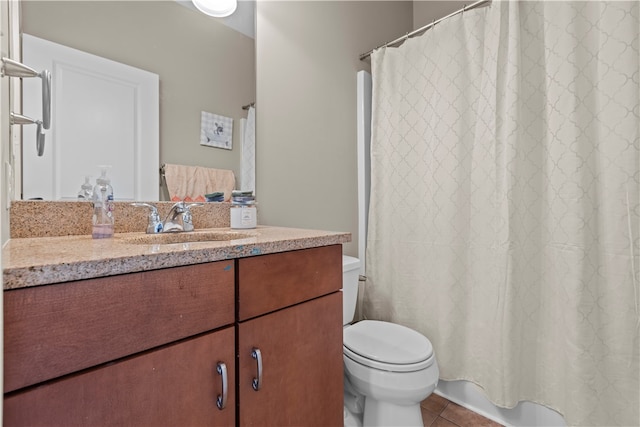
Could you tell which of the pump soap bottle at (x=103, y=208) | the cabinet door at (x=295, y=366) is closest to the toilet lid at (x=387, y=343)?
the cabinet door at (x=295, y=366)

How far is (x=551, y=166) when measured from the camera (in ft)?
4.03

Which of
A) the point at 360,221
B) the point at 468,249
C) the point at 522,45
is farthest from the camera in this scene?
the point at 360,221

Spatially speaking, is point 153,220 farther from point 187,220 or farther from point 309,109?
point 309,109

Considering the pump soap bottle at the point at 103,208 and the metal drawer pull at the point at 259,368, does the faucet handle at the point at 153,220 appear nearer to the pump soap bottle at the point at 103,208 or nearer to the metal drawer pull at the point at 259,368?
the pump soap bottle at the point at 103,208

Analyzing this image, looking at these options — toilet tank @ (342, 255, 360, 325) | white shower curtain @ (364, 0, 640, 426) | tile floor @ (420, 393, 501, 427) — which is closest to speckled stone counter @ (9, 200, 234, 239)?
toilet tank @ (342, 255, 360, 325)

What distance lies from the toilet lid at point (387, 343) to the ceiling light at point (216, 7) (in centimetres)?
149

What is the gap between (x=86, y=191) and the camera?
1.00m

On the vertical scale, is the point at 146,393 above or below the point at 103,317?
below

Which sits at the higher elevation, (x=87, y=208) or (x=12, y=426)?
(x=87, y=208)

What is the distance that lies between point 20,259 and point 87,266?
0.38 feet

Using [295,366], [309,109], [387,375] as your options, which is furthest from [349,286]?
[309,109]

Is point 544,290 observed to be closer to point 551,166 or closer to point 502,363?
A: point 502,363

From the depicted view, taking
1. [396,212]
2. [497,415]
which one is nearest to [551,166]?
[396,212]

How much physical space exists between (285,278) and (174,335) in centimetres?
28
